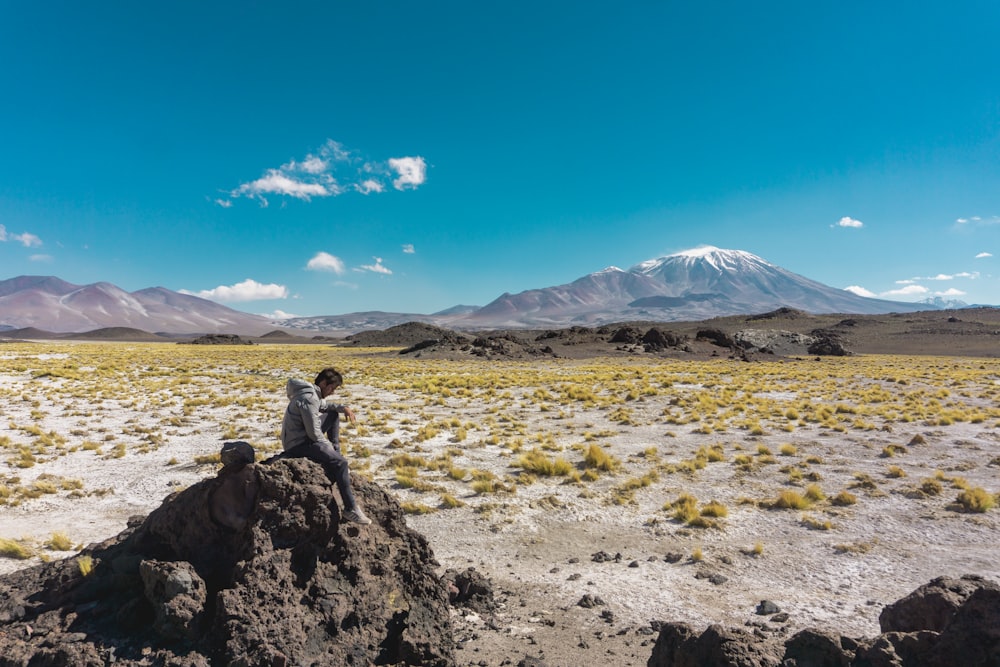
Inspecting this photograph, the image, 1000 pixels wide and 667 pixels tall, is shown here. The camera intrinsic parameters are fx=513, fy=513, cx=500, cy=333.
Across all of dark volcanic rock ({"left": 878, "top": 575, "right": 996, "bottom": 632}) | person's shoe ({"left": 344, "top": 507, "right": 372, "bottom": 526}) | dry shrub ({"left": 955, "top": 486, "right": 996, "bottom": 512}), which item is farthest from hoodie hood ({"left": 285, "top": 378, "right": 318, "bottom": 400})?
dry shrub ({"left": 955, "top": 486, "right": 996, "bottom": 512})

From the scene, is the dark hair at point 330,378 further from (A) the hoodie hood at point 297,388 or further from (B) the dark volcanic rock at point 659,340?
(B) the dark volcanic rock at point 659,340

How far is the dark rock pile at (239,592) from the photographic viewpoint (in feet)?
11.4

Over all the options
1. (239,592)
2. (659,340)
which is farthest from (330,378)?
(659,340)

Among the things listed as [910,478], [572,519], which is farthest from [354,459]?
[910,478]

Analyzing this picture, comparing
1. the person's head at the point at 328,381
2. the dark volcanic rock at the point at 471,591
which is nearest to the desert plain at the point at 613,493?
the dark volcanic rock at the point at 471,591

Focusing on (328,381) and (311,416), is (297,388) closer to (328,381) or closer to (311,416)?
(311,416)

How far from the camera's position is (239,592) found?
3637 millimetres

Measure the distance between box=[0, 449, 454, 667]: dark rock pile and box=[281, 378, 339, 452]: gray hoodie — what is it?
0.31 meters

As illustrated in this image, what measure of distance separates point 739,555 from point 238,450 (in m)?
6.30

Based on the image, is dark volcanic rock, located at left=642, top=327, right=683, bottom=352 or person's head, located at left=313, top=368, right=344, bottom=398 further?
dark volcanic rock, located at left=642, top=327, right=683, bottom=352

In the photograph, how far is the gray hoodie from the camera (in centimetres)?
448

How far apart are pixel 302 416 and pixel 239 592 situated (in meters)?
1.42

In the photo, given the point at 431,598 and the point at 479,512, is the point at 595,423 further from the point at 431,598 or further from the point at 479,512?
the point at 431,598

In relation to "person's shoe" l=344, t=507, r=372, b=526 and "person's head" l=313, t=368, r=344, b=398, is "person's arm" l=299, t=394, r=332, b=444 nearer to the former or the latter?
"person's head" l=313, t=368, r=344, b=398
